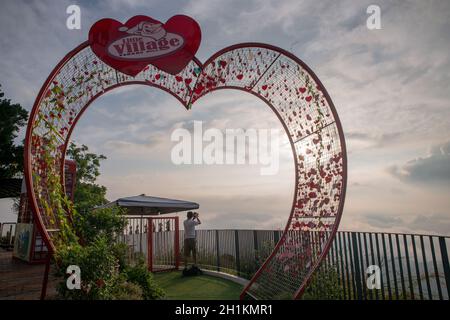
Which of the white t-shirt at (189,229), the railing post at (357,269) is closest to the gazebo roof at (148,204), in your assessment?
the white t-shirt at (189,229)

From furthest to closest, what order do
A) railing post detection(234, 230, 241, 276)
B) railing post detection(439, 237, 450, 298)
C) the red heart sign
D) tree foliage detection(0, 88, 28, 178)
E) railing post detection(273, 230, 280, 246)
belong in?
tree foliage detection(0, 88, 28, 178) < railing post detection(234, 230, 241, 276) < railing post detection(273, 230, 280, 246) < the red heart sign < railing post detection(439, 237, 450, 298)

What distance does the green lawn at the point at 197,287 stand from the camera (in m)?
6.13

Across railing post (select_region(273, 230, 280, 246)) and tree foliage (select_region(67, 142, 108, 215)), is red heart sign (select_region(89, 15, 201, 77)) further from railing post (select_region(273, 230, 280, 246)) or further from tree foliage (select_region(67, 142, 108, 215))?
tree foliage (select_region(67, 142, 108, 215))

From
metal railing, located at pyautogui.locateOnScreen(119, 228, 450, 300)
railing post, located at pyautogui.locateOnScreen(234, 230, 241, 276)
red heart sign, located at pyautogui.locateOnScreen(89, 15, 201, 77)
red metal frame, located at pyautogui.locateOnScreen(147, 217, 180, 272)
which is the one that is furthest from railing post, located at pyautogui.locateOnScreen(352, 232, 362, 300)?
red metal frame, located at pyautogui.locateOnScreen(147, 217, 180, 272)

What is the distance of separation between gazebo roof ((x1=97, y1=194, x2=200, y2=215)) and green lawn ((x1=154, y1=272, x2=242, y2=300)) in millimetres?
1933

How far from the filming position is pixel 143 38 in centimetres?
480

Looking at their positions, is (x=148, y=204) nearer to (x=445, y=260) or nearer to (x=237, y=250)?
(x=237, y=250)

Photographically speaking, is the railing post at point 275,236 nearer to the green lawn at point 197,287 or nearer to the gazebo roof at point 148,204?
the green lawn at point 197,287

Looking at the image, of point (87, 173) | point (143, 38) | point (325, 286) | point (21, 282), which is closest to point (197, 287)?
point (325, 286)

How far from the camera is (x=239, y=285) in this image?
7.20 meters

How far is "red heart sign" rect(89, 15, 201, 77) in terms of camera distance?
4.80 metres

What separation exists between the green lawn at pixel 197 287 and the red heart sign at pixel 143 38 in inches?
175
